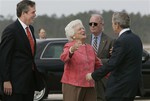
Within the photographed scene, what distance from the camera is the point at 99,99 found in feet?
31.4

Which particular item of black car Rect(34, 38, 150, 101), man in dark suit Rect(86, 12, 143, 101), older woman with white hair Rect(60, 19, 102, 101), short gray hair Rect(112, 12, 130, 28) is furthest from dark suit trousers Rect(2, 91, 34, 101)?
black car Rect(34, 38, 150, 101)

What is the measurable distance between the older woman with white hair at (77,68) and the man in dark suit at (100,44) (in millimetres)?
830

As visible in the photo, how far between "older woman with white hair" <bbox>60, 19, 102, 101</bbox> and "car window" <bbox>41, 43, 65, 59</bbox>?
7.18 meters

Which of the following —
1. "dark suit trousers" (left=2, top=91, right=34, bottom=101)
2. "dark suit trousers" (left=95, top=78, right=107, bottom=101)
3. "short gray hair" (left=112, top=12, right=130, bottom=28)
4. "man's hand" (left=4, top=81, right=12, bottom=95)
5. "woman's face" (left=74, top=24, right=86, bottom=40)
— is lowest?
"dark suit trousers" (left=95, top=78, right=107, bottom=101)

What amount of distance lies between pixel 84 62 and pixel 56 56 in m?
7.29

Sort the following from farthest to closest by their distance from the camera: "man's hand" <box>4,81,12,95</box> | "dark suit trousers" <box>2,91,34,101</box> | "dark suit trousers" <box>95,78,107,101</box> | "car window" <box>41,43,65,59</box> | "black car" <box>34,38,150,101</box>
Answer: "car window" <box>41,43,65,59</box> < "black car" <box>34,38,150,101</box> < "dark suit trousers" <box>95,78,107,101</box> < "dark suit trousers" <box>2,91,34,101</box> < "man's hand" <box>4,81,12,95</box>

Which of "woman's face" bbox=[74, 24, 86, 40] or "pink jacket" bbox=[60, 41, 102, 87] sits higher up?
"woman's face" bbox=[74, 24, 86, 40]

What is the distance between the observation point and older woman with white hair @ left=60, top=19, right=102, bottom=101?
857 centimetres

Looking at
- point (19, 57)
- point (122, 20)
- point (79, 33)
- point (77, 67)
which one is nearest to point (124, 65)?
point (122, 20)

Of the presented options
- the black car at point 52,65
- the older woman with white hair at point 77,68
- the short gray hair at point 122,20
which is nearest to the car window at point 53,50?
the black car at point 52,65

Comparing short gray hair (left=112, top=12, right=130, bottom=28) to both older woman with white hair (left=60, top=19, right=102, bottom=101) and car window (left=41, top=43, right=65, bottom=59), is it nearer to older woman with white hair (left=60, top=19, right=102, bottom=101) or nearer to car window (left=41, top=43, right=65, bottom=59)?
older woman with white hair (left=60, top=19, right=102, bottom=101)

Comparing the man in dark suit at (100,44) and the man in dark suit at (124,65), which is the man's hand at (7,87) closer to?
the man in dark suit at (124,65)

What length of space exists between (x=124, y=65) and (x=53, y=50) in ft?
26.2

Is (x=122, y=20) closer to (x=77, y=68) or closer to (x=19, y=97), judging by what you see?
(x=77, y=68)
